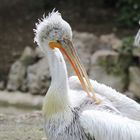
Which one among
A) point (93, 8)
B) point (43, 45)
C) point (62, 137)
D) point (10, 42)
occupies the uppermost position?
point (93, 8)

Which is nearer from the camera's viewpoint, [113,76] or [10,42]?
[113,76]

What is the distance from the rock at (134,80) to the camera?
1058 centimetres

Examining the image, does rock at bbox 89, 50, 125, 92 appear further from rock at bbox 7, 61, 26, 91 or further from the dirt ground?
the dirt ground

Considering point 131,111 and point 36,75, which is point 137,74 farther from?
point 131,111

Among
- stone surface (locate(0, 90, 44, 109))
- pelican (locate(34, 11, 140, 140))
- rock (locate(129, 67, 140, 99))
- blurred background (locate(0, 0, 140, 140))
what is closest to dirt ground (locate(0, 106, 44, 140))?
blurred background (locate(0, 0, 140, 140))

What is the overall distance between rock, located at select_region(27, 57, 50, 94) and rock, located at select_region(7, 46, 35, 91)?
0.15 meters

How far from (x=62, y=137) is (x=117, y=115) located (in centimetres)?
56

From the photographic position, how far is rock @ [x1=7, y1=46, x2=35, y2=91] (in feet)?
37.6

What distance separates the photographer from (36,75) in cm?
1139

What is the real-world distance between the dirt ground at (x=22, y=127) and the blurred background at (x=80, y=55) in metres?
0.03

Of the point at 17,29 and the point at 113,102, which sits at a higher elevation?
the point at 17,29

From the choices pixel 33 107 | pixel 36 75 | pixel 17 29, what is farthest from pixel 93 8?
pixel 33 107

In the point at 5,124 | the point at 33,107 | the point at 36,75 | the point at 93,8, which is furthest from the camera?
the point at 93,8

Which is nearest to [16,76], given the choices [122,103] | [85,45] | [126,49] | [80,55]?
[80,55]
